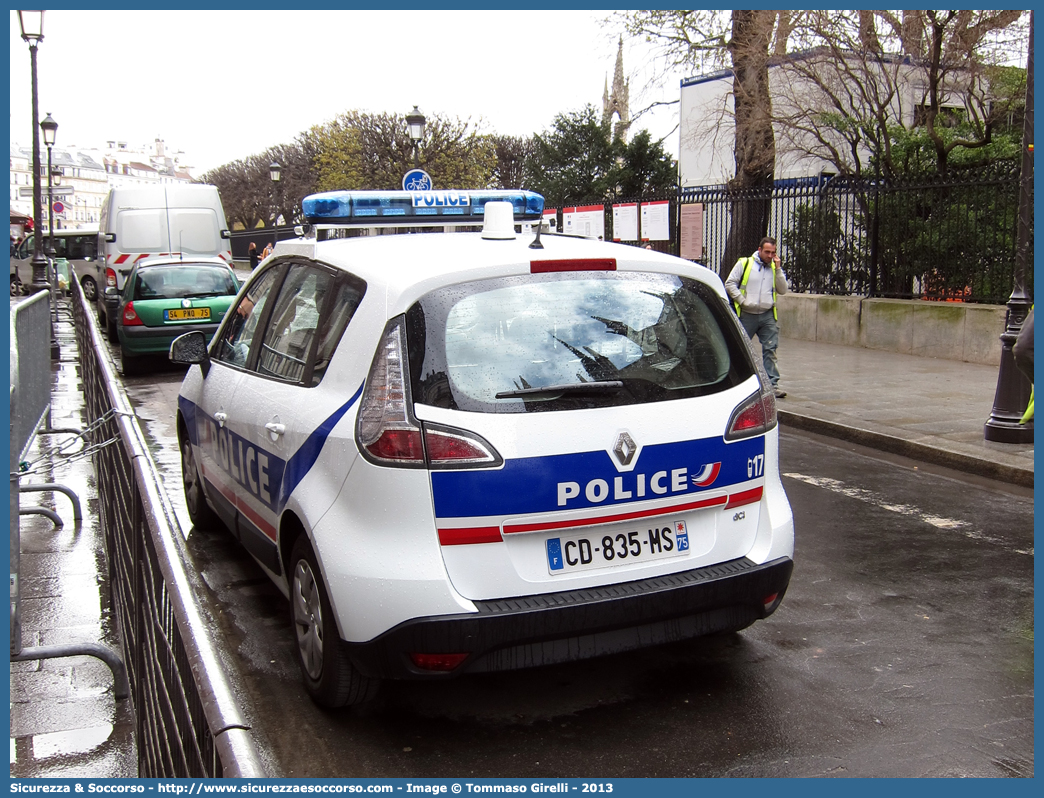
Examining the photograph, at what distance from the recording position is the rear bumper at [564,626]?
337 cm

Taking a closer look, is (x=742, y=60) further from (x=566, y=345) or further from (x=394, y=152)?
(x=394, y=152)

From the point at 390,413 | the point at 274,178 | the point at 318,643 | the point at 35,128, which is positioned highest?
the point at 274,178

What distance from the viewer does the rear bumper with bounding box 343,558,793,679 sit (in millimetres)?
3371

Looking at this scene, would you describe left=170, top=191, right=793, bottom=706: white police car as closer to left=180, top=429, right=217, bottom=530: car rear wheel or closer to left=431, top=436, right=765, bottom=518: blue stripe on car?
left=431, top=436, right=765, bottom=518: blue stripe on car

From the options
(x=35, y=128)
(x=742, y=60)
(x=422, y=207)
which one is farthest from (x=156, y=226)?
(x=422, y=207)

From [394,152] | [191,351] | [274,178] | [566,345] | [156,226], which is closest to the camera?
[566,345]

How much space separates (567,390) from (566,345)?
0.19 metres

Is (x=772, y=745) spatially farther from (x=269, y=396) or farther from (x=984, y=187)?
(x=984, y=187)

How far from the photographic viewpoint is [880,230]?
49.6 ft

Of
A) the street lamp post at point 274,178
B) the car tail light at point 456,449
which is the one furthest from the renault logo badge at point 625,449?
the street lamp post at point 274,178

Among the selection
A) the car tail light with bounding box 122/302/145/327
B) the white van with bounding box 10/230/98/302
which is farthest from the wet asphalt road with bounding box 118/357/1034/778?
the white van with bounding box 10/230/98/302

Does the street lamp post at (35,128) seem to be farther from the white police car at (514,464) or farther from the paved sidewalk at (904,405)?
the white police car at (514,464)

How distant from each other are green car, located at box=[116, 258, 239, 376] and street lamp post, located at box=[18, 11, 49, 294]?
14.3 feet

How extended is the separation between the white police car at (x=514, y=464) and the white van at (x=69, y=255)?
3226 cm
